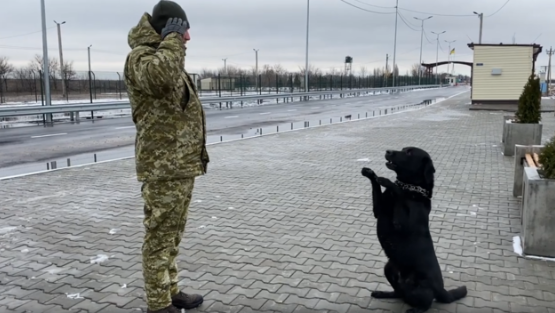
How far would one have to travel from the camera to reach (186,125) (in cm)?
302

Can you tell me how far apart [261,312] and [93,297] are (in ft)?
4.20

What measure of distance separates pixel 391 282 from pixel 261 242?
1.72 meters

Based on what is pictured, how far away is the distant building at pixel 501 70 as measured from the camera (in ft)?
79.9

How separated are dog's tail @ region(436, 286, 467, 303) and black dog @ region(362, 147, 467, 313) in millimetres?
65

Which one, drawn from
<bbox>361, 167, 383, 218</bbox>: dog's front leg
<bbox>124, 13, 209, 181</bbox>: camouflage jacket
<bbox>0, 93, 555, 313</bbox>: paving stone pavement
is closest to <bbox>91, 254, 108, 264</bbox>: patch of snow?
<bbox>0, 93, 555, 313</bbox>: paving stone pavement

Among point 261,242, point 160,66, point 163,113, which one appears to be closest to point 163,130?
point 163,113

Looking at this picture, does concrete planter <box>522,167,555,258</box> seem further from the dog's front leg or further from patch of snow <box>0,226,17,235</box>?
patch of snow <box>0,226,17,235</box>

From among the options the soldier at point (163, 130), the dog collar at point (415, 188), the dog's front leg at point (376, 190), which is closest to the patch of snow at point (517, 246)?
the dog collar at point (415, 188)

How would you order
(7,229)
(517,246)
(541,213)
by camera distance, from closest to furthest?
(541,213), (517,246), (7,229)

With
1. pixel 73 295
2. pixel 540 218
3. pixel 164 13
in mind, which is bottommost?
pixel 73 295

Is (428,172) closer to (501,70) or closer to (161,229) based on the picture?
(161,229)

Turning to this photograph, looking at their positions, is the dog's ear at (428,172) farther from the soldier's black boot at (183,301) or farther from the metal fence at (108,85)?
the metal fence at (108,85)

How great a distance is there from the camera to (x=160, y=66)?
2.70 m

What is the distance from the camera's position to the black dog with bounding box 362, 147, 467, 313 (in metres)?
3.27
